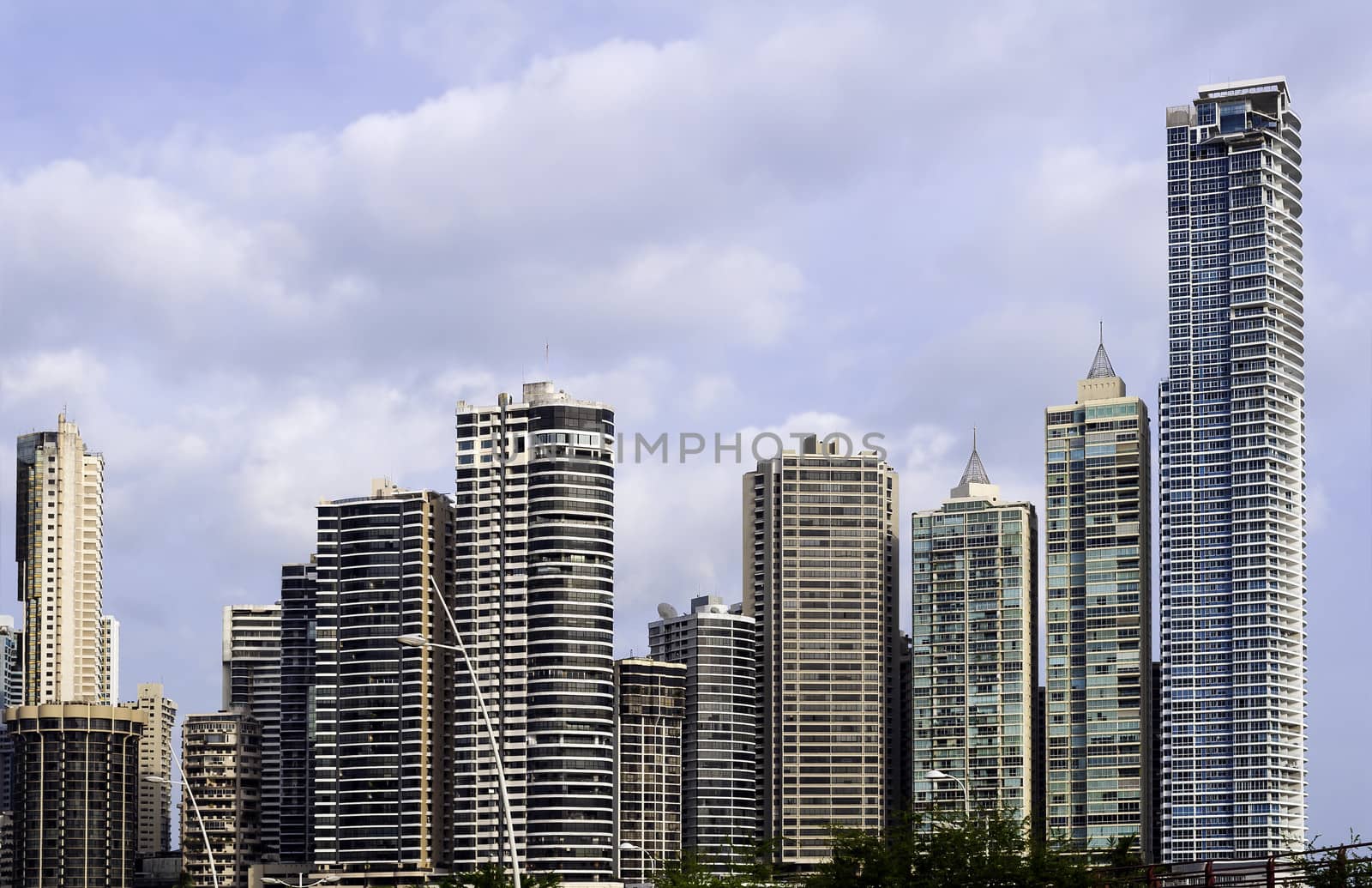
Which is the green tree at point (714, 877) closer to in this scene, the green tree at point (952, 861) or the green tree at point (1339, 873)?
the green tree at point (952, 861)

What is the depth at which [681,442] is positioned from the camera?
18250 cm

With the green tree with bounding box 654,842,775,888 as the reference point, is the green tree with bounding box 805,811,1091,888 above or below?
above

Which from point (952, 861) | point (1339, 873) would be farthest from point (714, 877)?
point (1339, 873)

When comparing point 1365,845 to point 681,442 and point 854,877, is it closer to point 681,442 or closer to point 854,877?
point 854,877

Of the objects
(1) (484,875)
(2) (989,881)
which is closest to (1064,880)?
(2) (989,881)

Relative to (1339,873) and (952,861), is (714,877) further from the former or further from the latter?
(1339,873)

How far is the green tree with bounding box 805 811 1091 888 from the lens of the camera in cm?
6175

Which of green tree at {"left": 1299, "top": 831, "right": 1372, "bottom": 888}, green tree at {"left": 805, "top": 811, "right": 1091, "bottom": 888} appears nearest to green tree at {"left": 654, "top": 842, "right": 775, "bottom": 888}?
green tree at {"left": 805, "top": 811, "right": 1091, "bottom": 888}

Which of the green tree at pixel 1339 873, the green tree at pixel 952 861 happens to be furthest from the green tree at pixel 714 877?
the green tree at pixel 1339 873

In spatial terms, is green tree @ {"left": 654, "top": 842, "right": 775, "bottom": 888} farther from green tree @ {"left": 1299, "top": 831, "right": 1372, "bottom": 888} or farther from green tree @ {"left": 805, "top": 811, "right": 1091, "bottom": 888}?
green tree @ {"left": 1299, "top": 831, "right": 1372, "bottom": 888}

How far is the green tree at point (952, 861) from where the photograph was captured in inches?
2431

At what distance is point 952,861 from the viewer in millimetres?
64062

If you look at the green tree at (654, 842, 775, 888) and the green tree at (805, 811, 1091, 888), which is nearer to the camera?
the green tree at (805, 811, 1091, 888)

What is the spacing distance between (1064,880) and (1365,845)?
46.4 feet
